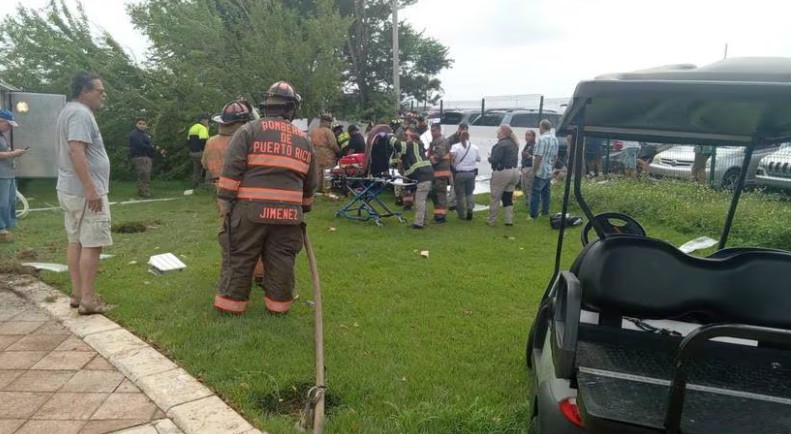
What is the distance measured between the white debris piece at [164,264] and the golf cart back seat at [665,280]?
442 cm

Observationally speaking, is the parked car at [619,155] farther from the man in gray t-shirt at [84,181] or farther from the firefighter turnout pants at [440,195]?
the man in gray t-shirt at [84,181]

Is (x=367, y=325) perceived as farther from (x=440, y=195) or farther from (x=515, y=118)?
(x=515, y=118)

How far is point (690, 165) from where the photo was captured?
46.5 feet

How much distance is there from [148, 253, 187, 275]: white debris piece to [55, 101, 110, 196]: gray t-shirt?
63.0 inches

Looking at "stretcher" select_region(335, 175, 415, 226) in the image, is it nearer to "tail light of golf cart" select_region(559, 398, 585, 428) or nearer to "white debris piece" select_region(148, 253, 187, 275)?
"white debris piece" select_region(148, 253, 187, 275)

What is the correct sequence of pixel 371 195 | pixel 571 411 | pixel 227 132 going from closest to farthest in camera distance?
pixel 571 411
pixel 227 132
pixel 371 195

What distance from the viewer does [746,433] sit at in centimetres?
193

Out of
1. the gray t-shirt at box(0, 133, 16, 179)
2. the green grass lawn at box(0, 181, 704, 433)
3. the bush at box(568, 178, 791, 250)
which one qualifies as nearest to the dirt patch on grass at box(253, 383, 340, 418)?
the green grass lawn at box(0, 181, 704, 433)

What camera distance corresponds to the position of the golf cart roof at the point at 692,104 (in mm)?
2404

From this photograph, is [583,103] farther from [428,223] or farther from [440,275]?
[428,223]

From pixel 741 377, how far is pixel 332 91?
12.5 metres

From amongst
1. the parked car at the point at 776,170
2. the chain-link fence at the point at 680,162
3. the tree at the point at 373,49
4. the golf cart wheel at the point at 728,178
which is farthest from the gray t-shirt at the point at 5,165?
the tree at the point at 373,49

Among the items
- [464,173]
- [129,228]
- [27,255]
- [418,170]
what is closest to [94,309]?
[27,255]

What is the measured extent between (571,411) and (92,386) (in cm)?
277
